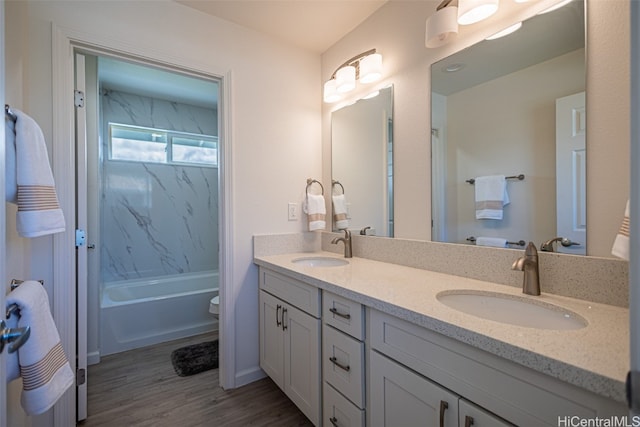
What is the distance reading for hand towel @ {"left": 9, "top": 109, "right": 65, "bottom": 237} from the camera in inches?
37.4

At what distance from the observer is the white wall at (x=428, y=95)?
946 millimetres

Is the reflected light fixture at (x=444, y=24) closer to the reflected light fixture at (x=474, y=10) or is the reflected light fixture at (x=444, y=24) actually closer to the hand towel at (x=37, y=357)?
the reflected light fixture at (x=474, y=10)

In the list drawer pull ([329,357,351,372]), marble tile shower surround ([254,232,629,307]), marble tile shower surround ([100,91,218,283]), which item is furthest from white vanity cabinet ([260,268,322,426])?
marble tile shower surround ([100,91,218,283])

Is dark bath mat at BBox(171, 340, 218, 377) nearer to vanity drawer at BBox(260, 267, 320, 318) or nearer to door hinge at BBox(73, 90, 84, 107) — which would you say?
vanity drawer at BBox(260, 267, 320, 318)

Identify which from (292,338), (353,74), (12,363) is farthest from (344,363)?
(353,74)

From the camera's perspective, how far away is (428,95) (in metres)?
1.53

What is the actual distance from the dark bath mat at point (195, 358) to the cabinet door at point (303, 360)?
2.77 ft

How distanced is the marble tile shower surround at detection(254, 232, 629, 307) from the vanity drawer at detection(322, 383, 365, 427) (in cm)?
74

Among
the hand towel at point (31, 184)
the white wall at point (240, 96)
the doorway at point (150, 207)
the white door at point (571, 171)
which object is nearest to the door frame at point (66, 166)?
the white wall at point (240, 96)

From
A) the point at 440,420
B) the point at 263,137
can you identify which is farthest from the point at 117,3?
the point at 440,420

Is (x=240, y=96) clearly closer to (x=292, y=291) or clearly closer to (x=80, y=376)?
(x=292, y=291)

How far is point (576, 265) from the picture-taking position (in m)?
1.02

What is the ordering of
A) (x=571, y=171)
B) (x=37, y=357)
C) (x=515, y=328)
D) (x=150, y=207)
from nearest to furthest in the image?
(x=515, y=328)
(x=37, y=357)
(x=571, y=171)
(x=150, y=207)

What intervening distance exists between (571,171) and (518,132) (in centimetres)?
26
